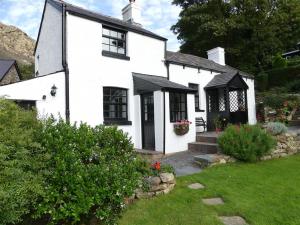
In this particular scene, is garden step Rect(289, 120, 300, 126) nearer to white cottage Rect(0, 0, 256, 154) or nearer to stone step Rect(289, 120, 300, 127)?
stone step Rect(289, 120, 300, 127)

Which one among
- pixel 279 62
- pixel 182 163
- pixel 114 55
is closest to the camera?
pixel 182 163

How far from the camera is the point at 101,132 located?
224 inches

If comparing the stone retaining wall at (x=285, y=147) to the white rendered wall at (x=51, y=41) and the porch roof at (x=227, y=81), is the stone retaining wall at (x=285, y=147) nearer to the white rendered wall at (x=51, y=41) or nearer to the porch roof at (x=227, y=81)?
the porch roof at (x=227, y=81)

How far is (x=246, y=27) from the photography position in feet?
90.4

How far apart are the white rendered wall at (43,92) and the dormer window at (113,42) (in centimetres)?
242

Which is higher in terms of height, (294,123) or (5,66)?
(5,66)

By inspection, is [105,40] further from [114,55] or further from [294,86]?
[294,86]

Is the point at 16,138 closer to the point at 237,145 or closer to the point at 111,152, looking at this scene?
the point at 111,152

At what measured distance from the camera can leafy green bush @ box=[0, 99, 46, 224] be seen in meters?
3.72

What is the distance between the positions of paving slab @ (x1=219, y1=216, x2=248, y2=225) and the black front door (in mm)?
6673

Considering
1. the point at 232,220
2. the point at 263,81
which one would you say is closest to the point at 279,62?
the point at 263,81

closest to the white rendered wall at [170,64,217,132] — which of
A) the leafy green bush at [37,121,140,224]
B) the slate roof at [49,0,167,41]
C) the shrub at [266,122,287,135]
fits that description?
the slate roof at [49,0,167,41]

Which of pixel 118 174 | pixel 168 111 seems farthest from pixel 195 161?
pixel 118 174

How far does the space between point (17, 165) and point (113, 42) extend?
870 centimetres
